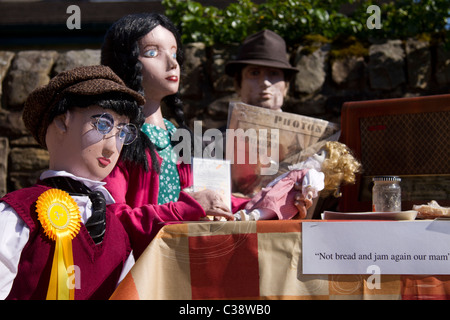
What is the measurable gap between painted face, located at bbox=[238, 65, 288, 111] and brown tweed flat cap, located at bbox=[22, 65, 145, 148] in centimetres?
112

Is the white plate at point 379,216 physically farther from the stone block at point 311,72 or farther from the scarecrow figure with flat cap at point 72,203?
the stone block at point 311,72

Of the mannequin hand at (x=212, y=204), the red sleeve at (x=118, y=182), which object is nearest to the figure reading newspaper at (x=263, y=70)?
the red sleeve at (x=118, y=182)

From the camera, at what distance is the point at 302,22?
3.81 metres

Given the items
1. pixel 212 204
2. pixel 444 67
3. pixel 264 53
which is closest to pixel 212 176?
pixel 212 204

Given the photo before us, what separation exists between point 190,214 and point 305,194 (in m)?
0.50

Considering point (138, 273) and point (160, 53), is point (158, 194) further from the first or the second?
point (138, 273)

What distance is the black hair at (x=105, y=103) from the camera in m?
1.91

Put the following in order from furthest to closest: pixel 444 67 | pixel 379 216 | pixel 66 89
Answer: pixel 444 67 → pixel 66 89 → pixel 379 216

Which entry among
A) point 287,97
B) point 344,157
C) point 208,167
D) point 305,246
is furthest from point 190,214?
point 287,97

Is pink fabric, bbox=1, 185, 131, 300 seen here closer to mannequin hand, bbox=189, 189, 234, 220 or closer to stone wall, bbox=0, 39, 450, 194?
mannequin hand, bbox=189, 189, 234, 220

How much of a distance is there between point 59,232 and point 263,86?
163 cm

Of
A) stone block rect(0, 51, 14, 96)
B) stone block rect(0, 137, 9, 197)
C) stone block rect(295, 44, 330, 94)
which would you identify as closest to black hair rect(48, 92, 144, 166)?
stone block rect(295, 44, 330, 94)

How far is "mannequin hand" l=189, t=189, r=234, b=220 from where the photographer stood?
198cm

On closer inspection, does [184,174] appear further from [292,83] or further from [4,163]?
[4,163]
